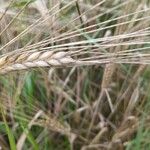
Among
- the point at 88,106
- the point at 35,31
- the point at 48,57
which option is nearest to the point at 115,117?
the point at 88,106

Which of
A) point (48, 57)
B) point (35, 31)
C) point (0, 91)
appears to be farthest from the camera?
point (0, 91)

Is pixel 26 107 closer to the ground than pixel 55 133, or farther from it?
farther from it

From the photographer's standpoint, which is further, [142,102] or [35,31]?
[142,102]

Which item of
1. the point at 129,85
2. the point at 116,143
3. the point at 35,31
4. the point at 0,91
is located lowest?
the point at 116,143

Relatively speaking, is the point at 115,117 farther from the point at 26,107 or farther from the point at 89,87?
the point at 26,107

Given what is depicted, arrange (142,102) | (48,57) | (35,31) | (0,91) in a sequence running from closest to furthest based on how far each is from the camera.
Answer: (48,57) → (35,31) → (0,91) → (142,102)

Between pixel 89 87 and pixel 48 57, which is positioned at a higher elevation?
pixel 48 57

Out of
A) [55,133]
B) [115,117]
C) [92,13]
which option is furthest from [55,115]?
[92,13]

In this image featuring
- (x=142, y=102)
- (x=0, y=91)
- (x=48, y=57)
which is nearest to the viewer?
(x=48, y=57)

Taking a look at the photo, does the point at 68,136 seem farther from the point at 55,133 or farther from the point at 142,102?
the point at 142,102
